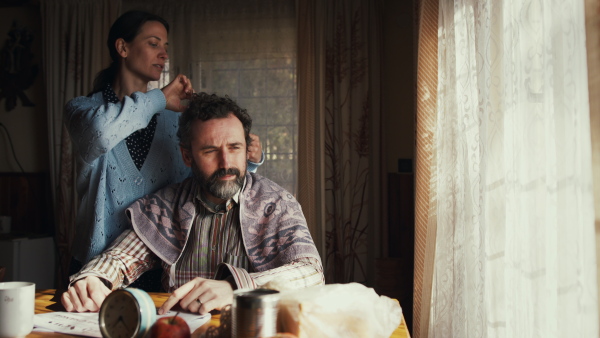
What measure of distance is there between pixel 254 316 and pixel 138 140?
4.34ft

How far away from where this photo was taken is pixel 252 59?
15.2ft

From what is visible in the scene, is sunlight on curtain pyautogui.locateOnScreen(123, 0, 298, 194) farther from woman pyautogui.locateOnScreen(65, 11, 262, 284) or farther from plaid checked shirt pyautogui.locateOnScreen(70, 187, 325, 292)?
plaid checked shirt pyautogui.locateOnScreen(70, 187, 325, 292)

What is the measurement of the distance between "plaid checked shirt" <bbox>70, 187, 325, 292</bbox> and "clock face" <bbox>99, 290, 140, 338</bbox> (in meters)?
0.57

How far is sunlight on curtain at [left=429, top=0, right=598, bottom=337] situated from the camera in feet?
3.61

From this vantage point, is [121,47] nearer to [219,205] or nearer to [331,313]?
[219,205]

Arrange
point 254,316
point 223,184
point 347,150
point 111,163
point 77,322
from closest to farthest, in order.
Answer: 1. point 254,316
2. point 77,322
3. point 223,184
4. point 111,163
5. point 347,150

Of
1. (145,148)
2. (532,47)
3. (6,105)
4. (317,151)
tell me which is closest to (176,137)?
(145,148)

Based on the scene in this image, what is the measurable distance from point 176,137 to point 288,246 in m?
0.78

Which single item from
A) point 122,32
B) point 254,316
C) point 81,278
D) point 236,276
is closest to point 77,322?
point 81,278

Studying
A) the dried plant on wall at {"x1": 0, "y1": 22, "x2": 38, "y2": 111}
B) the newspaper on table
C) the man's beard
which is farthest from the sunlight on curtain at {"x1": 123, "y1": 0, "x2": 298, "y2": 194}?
the newspaper on table

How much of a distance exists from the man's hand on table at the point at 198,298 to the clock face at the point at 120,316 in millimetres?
231

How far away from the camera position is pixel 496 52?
1.60 m

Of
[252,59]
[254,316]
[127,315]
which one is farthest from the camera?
[252,59]

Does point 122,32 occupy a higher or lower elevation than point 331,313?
higher
